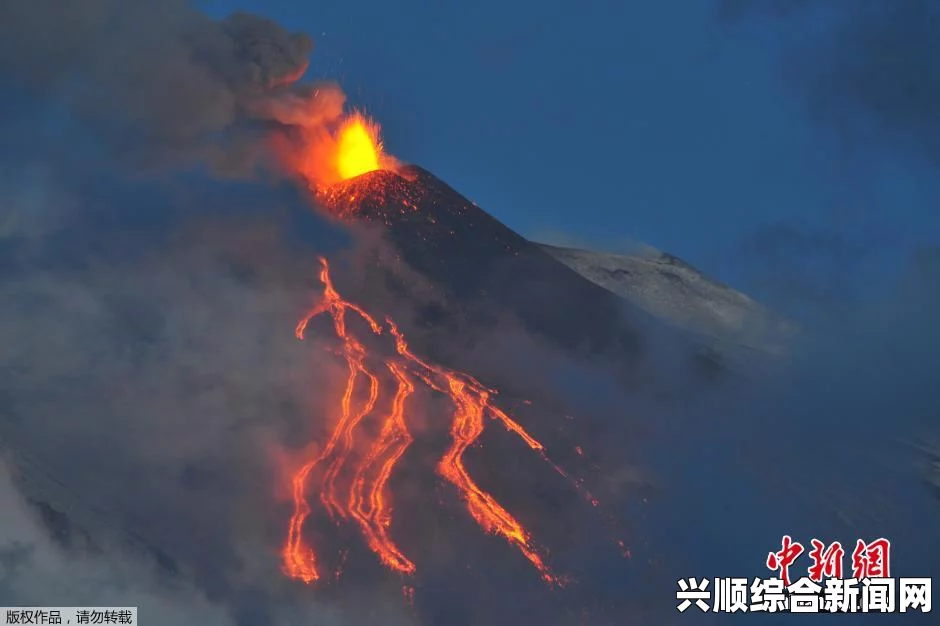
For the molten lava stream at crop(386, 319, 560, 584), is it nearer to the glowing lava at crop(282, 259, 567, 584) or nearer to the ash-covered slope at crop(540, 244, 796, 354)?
the glowing lava at crop(282, 259, 567, 584)

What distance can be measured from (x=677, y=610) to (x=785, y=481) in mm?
7956

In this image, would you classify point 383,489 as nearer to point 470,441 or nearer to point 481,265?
point 470,441

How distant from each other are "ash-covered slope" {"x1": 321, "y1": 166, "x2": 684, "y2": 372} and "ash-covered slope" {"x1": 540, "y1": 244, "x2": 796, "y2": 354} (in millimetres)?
11502

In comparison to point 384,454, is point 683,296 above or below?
above

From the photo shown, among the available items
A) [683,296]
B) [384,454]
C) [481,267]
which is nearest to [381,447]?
[384,454]

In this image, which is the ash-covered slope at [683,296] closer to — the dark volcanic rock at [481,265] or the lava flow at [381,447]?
the dark volcanic rock at [481,265]

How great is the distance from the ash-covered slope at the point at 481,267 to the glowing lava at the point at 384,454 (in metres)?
3.16

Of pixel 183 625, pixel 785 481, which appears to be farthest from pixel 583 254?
pixel 183 625

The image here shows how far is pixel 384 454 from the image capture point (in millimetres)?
27984

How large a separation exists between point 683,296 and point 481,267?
1885 centimetres

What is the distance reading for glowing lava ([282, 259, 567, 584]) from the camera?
82.6 feet

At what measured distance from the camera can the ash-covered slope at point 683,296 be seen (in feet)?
167

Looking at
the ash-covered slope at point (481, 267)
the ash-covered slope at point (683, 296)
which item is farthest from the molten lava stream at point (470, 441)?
the ash-covered slope at point (683, 296)

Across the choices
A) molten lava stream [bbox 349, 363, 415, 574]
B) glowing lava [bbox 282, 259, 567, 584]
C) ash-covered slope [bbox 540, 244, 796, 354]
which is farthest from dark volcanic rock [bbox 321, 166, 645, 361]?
ash-covered slope [bbox 540, 244, 796, 354]
